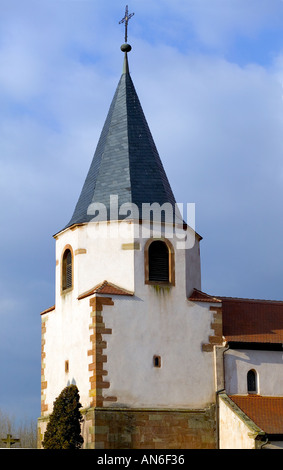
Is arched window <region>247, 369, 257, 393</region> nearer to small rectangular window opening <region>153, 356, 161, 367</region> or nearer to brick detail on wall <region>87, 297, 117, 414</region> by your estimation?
small rectangular window opening <region>153, 356, 161, 367</region>

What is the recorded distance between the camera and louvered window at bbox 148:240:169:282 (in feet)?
118

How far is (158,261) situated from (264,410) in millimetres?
6842

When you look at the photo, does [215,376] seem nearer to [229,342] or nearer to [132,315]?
[229,342]

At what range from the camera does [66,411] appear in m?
33.6

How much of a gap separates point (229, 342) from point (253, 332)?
164 cm

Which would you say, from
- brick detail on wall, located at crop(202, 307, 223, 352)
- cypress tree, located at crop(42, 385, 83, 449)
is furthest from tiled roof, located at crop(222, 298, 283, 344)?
cypress tree, located at crop(42, 385, 83, 449)

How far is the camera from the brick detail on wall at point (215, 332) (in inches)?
1415

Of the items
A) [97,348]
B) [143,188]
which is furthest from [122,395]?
[143,188]

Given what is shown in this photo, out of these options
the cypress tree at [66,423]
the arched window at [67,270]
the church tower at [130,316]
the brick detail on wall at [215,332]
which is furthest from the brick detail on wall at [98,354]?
the brick detail on wall at [215,332]

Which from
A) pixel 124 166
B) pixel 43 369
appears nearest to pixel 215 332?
pixel 43 369

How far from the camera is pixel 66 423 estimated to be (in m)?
33.3

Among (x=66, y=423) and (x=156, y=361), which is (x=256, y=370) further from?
(x=66, y=423)

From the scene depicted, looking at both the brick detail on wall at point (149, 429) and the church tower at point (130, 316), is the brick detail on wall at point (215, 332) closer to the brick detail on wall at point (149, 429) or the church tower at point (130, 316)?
the church tower at point (130, 316)

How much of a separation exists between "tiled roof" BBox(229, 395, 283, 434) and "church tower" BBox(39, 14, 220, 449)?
1.17m
